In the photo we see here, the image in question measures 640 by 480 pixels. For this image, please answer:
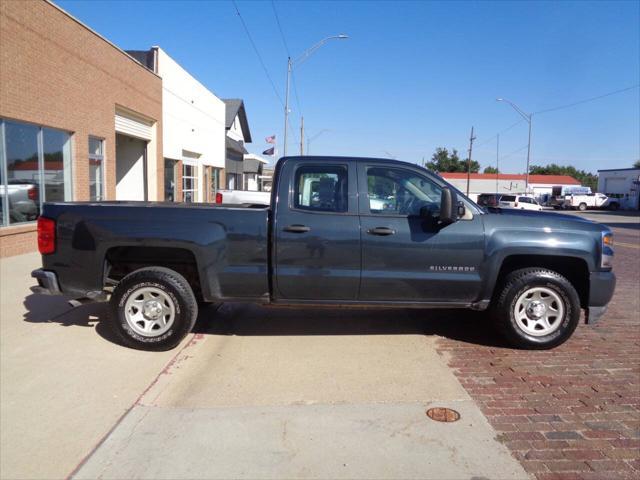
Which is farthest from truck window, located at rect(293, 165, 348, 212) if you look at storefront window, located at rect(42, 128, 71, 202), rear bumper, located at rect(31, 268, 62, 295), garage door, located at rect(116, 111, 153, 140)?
garage door, located at rect(116, 111, 153, 140)

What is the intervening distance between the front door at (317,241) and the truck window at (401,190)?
0.23 metres

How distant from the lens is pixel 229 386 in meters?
4.37

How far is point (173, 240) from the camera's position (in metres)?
5.03

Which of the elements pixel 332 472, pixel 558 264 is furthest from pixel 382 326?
pixel 332 472

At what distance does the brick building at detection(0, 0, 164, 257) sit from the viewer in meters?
10.0

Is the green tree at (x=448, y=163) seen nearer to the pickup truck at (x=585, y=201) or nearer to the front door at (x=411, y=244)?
the pickup truck at (x=585, y=201)

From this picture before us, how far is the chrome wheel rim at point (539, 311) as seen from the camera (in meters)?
5.28

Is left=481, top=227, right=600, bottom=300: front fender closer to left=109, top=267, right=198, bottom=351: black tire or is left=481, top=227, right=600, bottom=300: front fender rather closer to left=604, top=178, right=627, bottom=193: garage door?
left=109, top=267, right=198, bottom=351: black tire

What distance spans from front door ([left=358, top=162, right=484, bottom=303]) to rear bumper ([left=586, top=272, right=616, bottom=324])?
1.17 meters

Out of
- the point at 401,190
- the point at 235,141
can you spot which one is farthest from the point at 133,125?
the point at 235,141

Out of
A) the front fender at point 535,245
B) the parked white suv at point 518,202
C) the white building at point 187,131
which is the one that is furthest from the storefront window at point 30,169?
the parked white suv at point 518,202

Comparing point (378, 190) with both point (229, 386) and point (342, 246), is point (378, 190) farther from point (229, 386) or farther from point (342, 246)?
point (229, 386)

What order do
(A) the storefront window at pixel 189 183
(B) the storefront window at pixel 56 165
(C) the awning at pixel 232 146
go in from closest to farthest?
(B) the storefront window at pixel 56 165
(A) the storefront window at pixel 189 183
(C) the awning at pixel 232 146

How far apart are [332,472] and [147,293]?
113 inches
